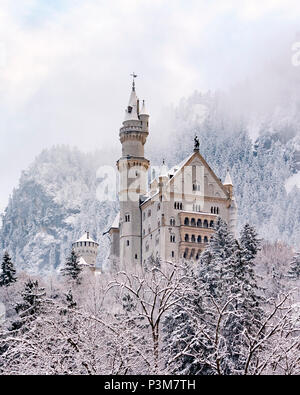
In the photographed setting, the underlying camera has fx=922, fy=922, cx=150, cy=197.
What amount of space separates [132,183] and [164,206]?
382 inches

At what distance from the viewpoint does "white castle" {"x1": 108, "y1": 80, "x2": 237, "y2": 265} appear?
126 m

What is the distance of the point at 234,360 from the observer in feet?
155

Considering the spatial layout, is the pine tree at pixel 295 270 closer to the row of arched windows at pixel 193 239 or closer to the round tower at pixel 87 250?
the row of arched windows at pixel 193 239

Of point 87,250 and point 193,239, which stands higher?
point 87,250

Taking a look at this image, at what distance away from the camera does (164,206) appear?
126 m

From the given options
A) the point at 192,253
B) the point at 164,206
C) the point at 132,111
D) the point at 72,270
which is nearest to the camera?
the point at 72,270

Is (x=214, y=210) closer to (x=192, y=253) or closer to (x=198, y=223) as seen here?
(x=198, y=223)

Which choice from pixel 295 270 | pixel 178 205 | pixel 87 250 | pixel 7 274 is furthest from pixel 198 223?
pixel 295 270

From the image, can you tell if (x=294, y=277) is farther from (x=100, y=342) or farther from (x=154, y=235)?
(x=100, y=342)

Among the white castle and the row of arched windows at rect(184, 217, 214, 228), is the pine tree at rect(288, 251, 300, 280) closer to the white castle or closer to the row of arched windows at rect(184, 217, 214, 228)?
the white castle

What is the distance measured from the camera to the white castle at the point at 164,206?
126 meters

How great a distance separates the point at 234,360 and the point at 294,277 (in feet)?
125

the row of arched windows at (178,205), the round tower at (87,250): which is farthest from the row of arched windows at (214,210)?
the round tower at (87,250)
